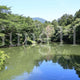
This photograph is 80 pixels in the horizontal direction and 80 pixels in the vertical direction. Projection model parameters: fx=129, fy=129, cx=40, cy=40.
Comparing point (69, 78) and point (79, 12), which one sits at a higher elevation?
point (79, 12)

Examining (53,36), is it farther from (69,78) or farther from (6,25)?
(69,78)

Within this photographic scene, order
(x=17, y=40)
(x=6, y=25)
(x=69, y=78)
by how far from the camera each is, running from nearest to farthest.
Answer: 1. (x=69, y=78)
2. (x=6, y=25)
3. (x=17, y=40)

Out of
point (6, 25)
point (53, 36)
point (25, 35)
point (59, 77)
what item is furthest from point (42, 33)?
point (59, 77)

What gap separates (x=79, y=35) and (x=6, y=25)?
1395 cm

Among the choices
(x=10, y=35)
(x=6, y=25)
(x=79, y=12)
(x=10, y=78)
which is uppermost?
(x=79, y=12)

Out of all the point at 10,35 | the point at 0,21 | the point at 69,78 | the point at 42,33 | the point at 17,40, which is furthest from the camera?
the point at 42,33

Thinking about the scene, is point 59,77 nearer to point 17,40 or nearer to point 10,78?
point 10,78

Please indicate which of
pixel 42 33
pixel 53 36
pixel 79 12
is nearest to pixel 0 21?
pixel 79 12

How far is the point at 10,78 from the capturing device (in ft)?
18.7

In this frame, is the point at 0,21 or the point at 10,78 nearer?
the point at 10,78

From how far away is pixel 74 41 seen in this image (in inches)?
1008

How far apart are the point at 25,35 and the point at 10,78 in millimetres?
A: 20059

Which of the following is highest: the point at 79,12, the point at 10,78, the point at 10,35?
the point at 79,12

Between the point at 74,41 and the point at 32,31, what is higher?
A: the point at 32,31
